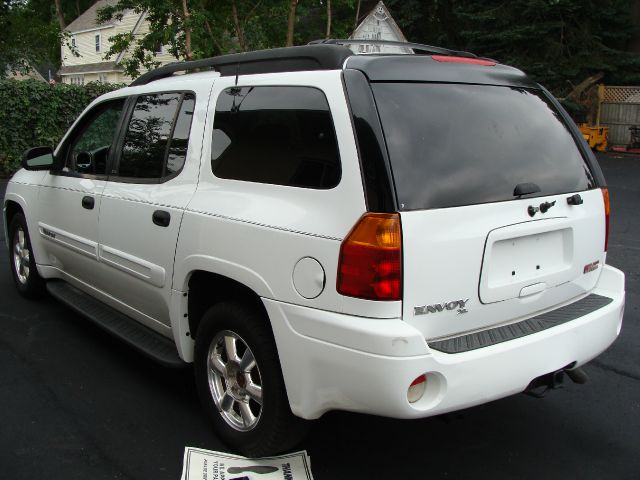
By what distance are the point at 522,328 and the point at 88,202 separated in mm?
2840

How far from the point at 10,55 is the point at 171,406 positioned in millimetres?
17731

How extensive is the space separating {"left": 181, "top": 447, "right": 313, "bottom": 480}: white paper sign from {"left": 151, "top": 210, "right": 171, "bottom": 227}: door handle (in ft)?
3.88

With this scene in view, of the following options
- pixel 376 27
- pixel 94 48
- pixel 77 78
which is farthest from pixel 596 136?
pixel 77 78

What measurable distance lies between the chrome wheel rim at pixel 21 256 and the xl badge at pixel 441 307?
157 inches

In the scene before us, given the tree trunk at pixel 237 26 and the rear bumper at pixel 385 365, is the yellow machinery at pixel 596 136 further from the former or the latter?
the rear bumper at pixel 385 365

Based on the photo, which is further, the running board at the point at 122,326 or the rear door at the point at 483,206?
the running board at the point at 122,326

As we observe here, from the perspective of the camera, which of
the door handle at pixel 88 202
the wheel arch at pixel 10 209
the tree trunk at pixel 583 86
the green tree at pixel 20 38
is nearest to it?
the door handle at pixel 88 202

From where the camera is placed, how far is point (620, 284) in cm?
330

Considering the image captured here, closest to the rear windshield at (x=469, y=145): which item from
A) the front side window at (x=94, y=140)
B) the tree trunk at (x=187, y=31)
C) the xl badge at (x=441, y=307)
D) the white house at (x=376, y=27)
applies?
the xl badge at (x=441, y=307)

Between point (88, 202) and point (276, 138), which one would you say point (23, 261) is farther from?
point (276, 138)

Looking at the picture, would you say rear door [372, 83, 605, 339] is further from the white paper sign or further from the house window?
the house window

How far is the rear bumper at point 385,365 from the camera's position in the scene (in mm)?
2340

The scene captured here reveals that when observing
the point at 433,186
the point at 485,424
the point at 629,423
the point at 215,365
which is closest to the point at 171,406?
the point at 215,365

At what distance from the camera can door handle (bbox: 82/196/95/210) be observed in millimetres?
4043
